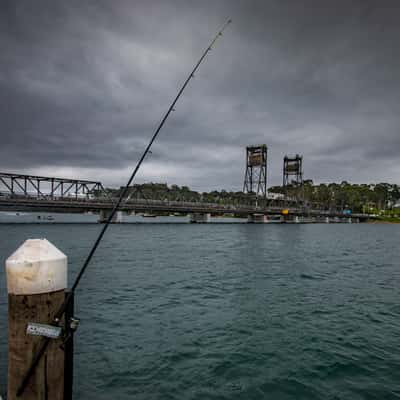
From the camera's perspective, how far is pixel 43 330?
3.05 m

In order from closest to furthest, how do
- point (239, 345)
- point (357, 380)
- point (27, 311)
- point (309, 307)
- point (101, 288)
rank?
point (27, 311) → point (357, 380) → point (239, 345) → point (309, 307) → point (101, 288)

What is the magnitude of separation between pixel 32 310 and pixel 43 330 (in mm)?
234

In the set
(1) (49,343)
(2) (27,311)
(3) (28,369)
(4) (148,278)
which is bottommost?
(4) (148,278)

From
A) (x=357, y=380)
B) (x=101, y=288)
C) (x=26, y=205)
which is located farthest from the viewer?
(x=26, y=205)

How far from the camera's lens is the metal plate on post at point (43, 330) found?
3.02m

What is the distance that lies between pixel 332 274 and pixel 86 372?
49.7 ft

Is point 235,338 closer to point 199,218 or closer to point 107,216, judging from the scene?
point 107,216

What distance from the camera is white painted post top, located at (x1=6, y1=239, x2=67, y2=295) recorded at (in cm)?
299

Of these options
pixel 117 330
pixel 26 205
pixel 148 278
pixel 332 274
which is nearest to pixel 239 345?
pixel 117 330

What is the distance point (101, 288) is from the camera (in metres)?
13.2

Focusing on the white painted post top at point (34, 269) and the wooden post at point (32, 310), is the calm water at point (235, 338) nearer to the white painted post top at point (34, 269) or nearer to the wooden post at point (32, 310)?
the wooden post at point (32, 310)

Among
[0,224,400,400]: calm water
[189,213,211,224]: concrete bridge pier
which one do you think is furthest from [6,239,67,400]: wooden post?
[189,213,211,224]: concrete bridge pier

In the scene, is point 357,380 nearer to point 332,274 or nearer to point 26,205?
point 332,274

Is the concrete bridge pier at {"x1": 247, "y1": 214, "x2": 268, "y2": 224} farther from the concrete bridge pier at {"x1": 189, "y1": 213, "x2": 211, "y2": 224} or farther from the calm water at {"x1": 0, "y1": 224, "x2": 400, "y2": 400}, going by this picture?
the calm water at {"x1": 0, "y1": 224, "x2": 400, "y2": 400}
